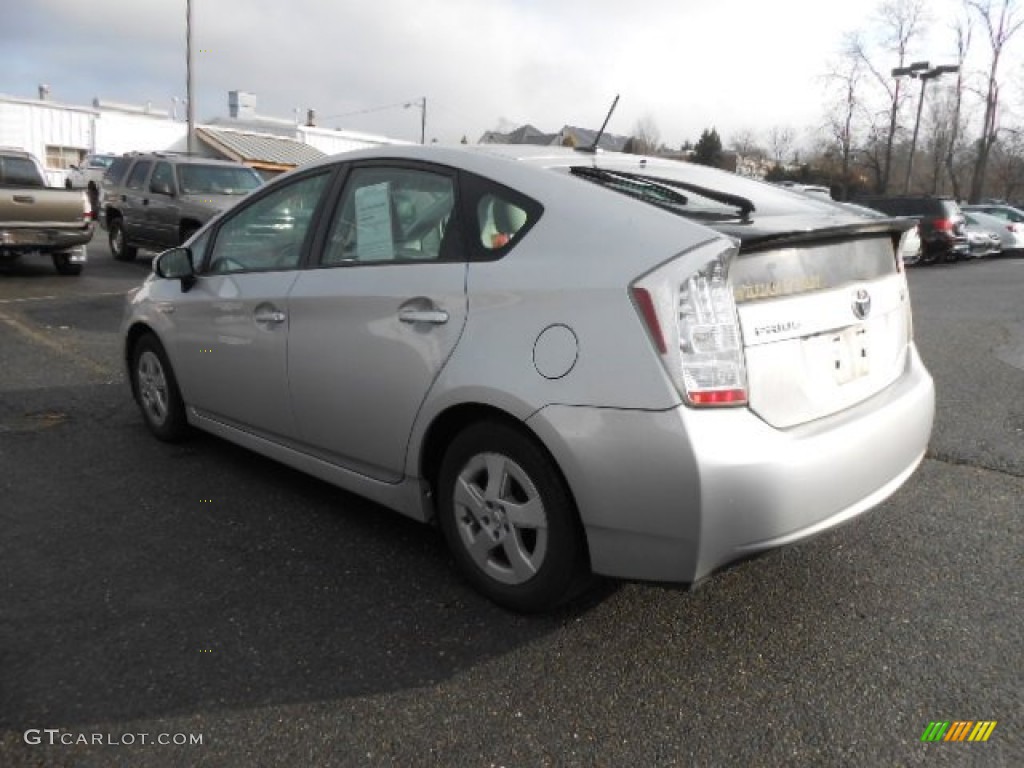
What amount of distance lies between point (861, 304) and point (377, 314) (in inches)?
66.8

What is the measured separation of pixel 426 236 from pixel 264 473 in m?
1.77

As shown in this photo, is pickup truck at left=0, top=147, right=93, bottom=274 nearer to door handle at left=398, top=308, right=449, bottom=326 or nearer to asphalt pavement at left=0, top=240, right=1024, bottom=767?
asphalt pavement at left=0, top=240, right=1024, bottom=767

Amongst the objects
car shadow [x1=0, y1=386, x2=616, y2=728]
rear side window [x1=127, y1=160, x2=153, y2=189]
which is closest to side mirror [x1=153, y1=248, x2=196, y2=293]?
car shadow [x1=0, y1=386, x2=616, y2=728]

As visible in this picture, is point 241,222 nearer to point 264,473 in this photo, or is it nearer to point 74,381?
point 264,473

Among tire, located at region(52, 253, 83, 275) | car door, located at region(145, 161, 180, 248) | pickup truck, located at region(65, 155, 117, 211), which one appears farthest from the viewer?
pickup truck, located at region(65, 155, 117, 211)

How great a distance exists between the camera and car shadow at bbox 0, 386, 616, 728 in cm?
243

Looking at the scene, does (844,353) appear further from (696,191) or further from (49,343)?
(49,343)

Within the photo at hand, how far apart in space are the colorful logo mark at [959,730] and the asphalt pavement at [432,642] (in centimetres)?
2

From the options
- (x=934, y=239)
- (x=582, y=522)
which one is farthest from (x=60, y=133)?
(x=582, y=522)

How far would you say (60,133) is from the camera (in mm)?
37281

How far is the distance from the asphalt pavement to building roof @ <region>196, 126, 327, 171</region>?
1243 inches

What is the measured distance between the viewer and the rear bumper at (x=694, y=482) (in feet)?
7.45

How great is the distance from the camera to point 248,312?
368 cm

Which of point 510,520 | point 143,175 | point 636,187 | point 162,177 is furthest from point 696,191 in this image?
point 143,175
